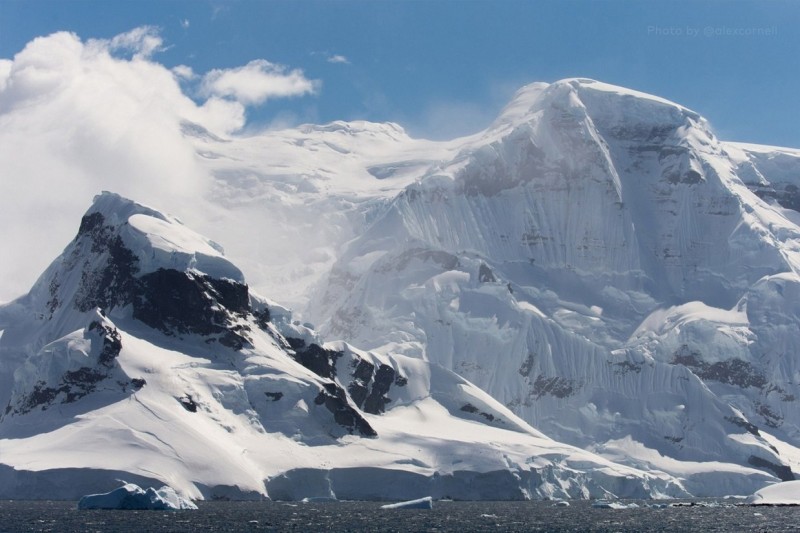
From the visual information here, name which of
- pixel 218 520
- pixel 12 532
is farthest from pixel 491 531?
pixel 12 532

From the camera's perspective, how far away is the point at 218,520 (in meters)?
164

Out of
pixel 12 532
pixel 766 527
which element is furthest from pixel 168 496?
pixel 766 527

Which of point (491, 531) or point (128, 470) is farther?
point (128, 470)

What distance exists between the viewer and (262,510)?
18775cm

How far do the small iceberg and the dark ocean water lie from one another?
283 cm

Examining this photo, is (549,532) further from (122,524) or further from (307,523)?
(122,524)

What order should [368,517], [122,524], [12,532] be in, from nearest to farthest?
1. [12,532]
2. [122,524]
3. [368,517]

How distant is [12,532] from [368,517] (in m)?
54.9

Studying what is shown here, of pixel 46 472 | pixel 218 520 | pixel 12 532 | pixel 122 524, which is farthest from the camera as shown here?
pixel 46 472

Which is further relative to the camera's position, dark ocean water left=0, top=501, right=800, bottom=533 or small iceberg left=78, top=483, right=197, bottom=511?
small iceberg left=78, top=483, right=197, bottom=511

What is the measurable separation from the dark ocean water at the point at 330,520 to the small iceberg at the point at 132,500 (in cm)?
283

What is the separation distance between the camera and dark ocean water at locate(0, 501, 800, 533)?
497 ft

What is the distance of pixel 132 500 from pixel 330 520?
32.3m

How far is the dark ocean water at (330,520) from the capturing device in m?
152
